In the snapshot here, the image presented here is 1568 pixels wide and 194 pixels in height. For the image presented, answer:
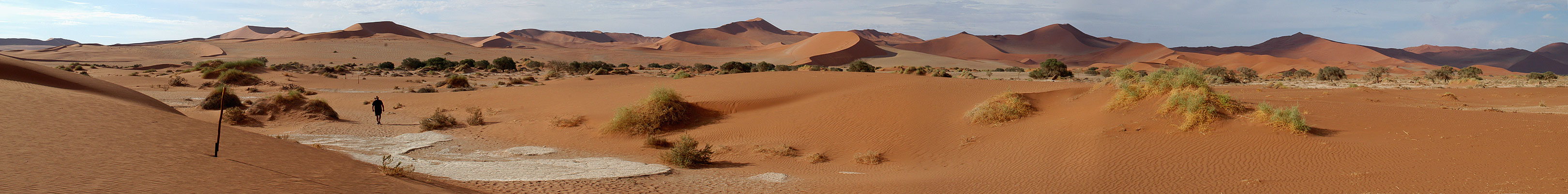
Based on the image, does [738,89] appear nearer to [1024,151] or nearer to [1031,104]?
[1031,104]

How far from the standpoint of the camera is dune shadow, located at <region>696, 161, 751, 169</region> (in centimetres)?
1025

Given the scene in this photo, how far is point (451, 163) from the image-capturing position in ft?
30.1

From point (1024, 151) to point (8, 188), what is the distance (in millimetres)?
10347

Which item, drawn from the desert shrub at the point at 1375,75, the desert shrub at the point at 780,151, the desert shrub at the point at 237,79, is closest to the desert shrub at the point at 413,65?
the desert shrub at the point at 237,79

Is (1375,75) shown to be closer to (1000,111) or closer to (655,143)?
(1000,111)


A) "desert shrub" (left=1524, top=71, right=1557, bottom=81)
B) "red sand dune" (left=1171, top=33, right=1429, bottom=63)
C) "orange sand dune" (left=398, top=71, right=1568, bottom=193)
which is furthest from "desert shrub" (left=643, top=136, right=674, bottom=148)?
"red sand dune" (left=1171, top=33, right=1429, bottom=63)

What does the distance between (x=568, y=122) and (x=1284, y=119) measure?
12737 millimetres

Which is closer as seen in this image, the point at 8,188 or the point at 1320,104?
the point at 8,188

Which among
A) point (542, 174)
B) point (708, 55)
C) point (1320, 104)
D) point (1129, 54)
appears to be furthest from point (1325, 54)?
point (542, 174)

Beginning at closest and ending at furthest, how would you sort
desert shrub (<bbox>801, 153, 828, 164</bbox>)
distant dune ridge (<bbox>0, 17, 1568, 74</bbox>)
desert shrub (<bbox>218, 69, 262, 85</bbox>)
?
desert shrub (<bbox>801, 153, 828, 164</bbox>) < desert shrub (<bbox>218, 69, 262, 85</bbox>) < distant dune ridge (<bbox>0, 17, 1568, 74</bbox>)

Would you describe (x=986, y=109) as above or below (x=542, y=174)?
above

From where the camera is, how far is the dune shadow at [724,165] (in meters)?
10.2

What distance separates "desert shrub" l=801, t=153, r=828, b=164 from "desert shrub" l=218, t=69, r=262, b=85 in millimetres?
26769

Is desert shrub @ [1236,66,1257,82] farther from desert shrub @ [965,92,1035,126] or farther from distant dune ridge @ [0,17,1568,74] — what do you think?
desert shrub @ [965,92,1035,126]
